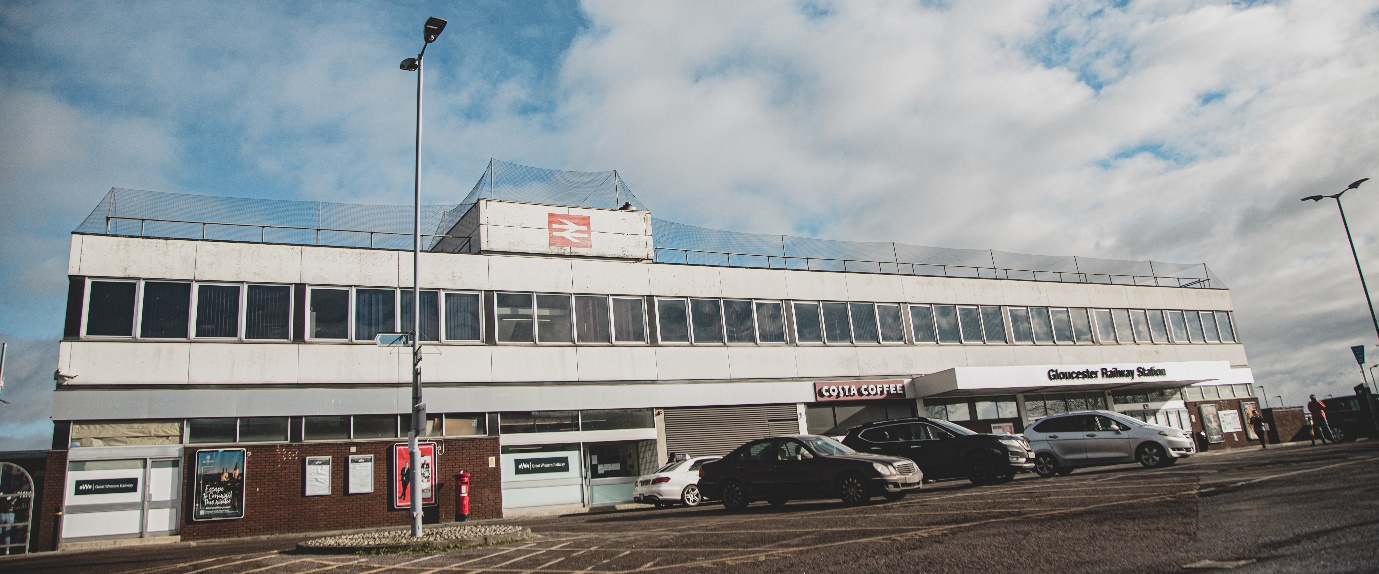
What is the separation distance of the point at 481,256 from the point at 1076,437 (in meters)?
17.5

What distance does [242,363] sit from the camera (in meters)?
21.6

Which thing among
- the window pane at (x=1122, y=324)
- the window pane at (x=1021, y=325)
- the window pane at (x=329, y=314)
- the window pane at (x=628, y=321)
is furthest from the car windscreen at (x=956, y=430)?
the window pane at (x=1122, y=324)

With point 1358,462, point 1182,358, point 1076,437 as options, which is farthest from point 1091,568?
point 1182,358

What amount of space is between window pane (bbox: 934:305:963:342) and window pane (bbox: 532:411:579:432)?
50.7 ft

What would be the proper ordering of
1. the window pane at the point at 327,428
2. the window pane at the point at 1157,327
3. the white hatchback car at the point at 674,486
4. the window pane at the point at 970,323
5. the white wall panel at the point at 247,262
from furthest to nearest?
the window pane at the point at 1157,327 < the window pane at the point at 970,323 < the white wall panel at the point at 247,262 < the window pane at the point at 327,428 < the white hatchback car at the point at 674,486

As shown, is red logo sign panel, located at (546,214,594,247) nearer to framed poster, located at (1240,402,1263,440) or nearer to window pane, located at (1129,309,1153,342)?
window pane, located at (1129,309,1153,342)

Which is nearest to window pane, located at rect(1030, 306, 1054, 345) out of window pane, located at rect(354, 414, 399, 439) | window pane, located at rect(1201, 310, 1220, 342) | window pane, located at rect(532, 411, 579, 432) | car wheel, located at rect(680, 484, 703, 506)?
window pane, located at rect(1201, 310, 1220, 342)

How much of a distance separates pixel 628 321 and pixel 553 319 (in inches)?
100

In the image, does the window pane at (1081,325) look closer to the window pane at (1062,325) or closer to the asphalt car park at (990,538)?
the window pane at (1062,325)

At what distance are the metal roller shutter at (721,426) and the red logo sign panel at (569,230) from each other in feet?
20.6

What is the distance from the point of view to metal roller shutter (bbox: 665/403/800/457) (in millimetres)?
26859

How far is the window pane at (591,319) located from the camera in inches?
1033

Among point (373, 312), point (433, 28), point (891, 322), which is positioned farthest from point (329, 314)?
point (891, 322)

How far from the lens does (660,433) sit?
26453 mm
